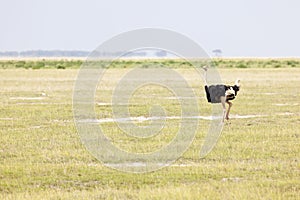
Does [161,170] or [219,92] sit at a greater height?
[219,92]

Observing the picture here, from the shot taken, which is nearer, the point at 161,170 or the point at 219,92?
the point at 161,170

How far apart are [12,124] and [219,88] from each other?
7.19 m

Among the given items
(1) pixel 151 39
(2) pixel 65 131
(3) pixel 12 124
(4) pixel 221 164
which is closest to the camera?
(4) pixel 221 164

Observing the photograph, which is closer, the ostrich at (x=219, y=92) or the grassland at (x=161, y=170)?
the grassland at (x=161, y=170)

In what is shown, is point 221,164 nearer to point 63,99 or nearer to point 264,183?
point 264,183

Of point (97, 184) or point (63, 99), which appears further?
point (63, 99)

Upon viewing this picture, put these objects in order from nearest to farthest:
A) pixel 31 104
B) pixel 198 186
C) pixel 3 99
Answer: pixel 198 186 < pixel 31 104 < pixel 3 99

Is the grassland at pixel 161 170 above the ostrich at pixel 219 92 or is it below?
below

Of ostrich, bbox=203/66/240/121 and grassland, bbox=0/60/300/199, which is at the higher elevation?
ostrich, bbox=203/66/240/121

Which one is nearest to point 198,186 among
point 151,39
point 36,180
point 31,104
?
point 36,180

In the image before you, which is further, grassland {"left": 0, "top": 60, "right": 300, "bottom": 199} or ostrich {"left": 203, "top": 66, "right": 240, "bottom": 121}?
ostrich {"left": 203, "top": 66, "right": 240, "bottom": 121}

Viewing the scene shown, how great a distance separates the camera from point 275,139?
18984 mm

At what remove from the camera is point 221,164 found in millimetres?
15305

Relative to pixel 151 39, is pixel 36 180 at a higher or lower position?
lower
